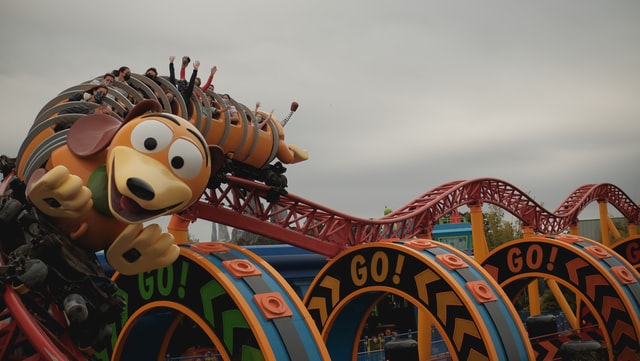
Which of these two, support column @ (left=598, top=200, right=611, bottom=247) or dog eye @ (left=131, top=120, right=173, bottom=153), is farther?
support column @ (left=598, top=200, right=611, bottom=247)

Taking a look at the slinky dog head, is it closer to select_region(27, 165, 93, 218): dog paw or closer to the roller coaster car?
select_region(27, 165, 93, 218): dog paw

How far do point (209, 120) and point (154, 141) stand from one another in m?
3.63

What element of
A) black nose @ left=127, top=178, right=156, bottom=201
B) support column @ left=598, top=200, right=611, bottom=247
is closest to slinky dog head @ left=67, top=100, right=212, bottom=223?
black nose @ left=127, top=178, right=156, bottom=201

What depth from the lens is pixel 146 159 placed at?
4809 mm

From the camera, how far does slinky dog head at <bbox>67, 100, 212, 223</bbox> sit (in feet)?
15.2

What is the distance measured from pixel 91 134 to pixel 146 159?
0.76 m

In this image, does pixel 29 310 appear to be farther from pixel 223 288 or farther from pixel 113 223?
pixel 223 288

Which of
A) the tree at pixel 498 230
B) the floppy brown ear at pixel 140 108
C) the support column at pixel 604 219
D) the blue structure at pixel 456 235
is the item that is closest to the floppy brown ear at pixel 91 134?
the floppy brown ear at pixel 140 108

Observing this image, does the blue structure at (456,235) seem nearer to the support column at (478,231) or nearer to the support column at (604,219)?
the support column at (604,219)

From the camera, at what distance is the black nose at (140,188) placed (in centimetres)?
454

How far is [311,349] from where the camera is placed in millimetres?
6621

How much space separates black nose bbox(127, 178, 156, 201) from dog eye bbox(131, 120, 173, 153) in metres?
0.39

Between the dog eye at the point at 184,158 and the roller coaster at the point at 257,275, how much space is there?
0.33 m

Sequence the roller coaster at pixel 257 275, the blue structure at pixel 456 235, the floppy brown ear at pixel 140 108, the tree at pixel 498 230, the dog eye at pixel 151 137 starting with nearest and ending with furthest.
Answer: the dog eye at pixel 151 137
the roller coaster at pixel 257 275
the floppy brown ear at pixel 140 108
the blue structure at pixel 456 235
the tree at pixel 498 230
